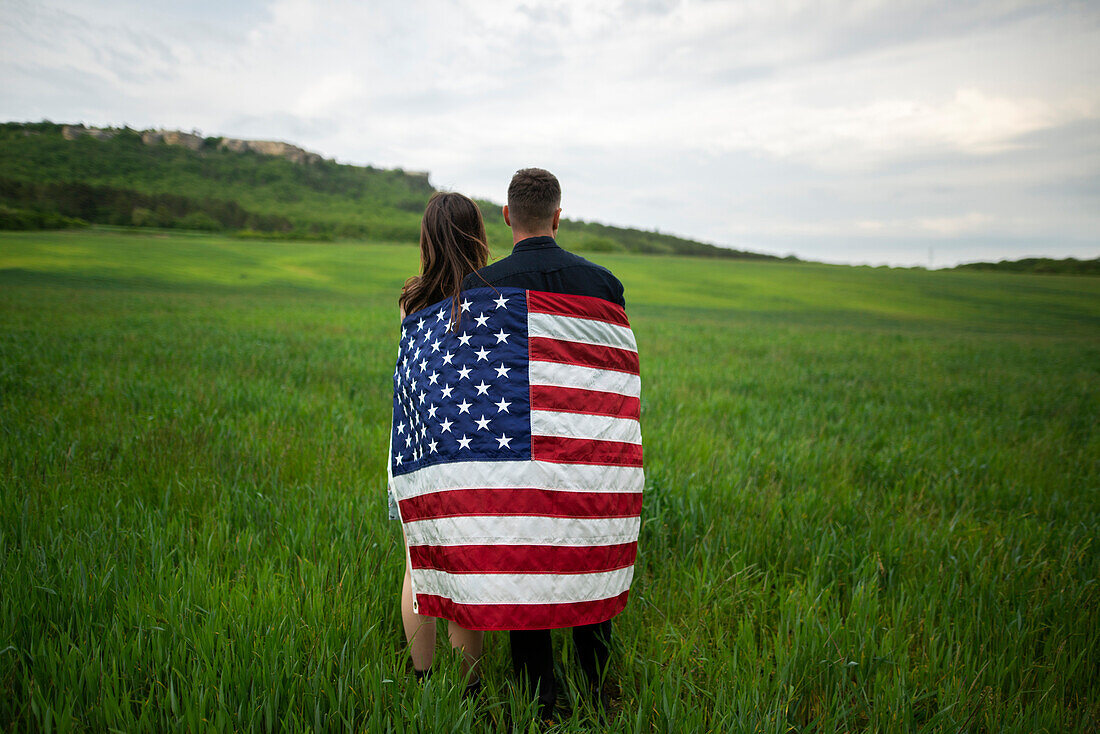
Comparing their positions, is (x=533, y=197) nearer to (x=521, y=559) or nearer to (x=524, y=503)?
(x=524, y=503)

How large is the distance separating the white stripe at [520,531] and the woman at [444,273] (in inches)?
11.9

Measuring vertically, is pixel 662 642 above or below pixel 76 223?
below

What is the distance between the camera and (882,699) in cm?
203

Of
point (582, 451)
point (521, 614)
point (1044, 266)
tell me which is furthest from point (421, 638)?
point (1044, 266)

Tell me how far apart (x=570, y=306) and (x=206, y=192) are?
9794 centimetres

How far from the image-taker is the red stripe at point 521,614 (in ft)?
6.06

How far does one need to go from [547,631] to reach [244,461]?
10.6 feet

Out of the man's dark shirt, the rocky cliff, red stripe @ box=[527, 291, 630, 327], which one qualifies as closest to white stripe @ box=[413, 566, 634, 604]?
red stripe @ box=[527, 291, 630, 327]

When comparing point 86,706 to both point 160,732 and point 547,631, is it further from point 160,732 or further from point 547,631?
point 547,631

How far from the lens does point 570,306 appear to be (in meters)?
2.09

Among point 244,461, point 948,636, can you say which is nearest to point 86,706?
point 244,461

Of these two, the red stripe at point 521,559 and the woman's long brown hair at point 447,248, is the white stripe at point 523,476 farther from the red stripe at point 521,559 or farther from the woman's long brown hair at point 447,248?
the woman's long brown hair at point 447,248

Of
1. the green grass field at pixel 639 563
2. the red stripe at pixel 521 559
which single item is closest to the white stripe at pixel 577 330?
the red stripe at pixel 521 559

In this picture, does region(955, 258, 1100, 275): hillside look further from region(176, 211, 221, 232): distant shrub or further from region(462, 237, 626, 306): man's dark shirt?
region(176, 211, 221, 232): distant shrub
